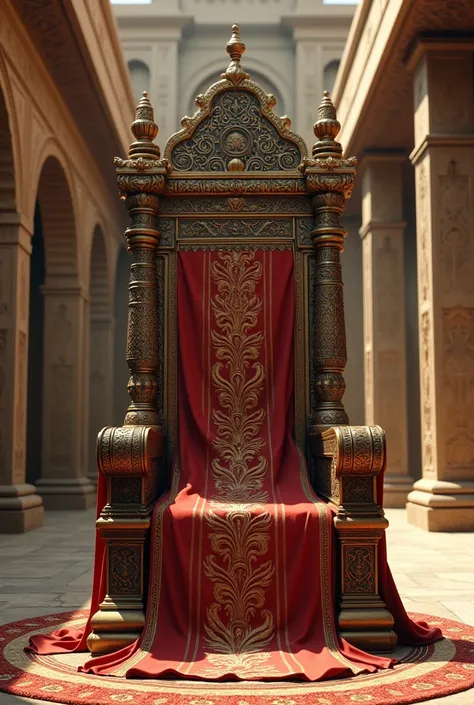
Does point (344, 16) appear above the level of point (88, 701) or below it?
above

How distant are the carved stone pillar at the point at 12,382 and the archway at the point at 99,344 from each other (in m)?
5.60

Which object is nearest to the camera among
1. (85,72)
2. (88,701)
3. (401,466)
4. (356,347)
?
(88,701)

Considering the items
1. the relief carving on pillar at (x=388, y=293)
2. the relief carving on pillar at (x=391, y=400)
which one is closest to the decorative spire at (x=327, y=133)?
the relief carving on pillar at (x=391, y=400)

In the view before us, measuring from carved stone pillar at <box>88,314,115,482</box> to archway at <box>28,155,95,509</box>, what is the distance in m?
2.61

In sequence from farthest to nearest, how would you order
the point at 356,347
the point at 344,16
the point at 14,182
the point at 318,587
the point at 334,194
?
the point at 344,16, the point at 356,347, the point at 14,182, the point at 334,194, the point at 318,587

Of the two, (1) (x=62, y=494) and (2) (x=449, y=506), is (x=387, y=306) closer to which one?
(2) (x=449, y=506)

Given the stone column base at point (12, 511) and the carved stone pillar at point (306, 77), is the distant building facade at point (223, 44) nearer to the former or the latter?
the carved stone pillar at point (306, 77)

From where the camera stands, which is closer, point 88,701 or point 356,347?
point 88,701

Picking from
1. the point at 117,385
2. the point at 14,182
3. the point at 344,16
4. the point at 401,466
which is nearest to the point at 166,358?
the point at 14,182

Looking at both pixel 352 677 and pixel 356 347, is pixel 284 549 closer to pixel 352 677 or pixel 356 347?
pixel 352 677

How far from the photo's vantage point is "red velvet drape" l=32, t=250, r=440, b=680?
130 inches

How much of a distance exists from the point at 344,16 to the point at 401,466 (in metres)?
9.25

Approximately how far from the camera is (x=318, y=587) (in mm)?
3488

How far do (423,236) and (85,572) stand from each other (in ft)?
15.8
